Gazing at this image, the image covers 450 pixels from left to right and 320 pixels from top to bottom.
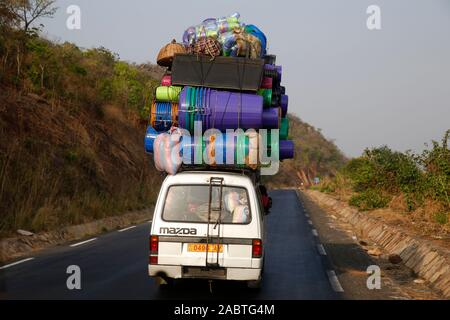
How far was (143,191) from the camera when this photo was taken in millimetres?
28078

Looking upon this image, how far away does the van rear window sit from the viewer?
8.45 meters

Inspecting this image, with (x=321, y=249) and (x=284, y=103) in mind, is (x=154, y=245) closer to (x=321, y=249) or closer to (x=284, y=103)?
(x=284, y=103)

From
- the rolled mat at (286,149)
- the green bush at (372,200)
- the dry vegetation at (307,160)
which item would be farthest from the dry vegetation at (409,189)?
the dry vegetation at (307,160)

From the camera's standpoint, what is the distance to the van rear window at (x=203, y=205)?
8445 millimetres

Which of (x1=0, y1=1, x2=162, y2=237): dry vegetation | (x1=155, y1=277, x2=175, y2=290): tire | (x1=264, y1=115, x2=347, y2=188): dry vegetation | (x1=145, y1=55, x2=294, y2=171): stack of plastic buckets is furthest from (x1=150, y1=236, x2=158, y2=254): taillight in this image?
(x1=264, y1=115, x2=347, y2=188): dry vegetation

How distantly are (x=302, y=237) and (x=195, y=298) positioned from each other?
941cm

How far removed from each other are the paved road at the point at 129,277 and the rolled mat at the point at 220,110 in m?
2.69

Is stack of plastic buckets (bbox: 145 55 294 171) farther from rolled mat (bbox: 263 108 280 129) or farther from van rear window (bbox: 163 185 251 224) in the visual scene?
van rear window (bbox: 163 185 251 224)

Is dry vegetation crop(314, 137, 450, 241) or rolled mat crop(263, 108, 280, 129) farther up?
rolled mat crop(263, 108, 280, 129)

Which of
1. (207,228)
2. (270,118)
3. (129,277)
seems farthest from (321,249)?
(207,228)

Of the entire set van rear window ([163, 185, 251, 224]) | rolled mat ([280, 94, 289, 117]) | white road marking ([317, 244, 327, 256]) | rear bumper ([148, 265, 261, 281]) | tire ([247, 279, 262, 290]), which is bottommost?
white road marking ([317, 244, 327, 256])

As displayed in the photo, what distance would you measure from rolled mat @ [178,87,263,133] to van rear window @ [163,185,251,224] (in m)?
1.12

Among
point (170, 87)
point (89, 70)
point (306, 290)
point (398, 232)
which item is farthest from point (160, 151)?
point (89, 70)

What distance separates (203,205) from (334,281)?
11.1 feet
